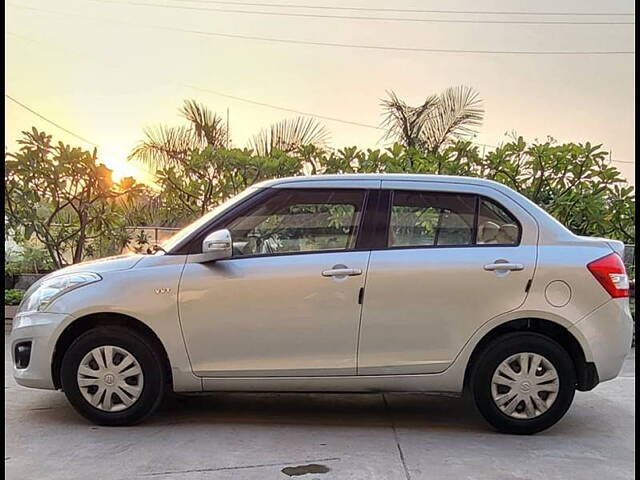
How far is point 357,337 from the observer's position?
3.91 meters

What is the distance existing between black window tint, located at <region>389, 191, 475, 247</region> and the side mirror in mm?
1080

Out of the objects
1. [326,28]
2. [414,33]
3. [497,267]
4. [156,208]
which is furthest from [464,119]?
[497,267]

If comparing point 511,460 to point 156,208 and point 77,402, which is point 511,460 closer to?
point 77,402

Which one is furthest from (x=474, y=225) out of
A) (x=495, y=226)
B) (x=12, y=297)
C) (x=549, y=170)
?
(x=12, y=297)

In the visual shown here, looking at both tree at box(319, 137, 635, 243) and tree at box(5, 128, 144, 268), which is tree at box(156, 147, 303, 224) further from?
tree at box(319, 137, 635, 243)

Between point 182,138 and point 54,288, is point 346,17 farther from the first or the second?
point 54,288

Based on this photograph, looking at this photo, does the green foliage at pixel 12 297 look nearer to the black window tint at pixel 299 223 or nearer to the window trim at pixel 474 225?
the black window tint at pixel 299 223

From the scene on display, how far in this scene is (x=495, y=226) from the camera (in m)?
4.09

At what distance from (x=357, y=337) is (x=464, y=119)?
5981mm

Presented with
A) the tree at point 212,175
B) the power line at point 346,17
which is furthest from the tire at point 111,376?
the power line at point 346,17

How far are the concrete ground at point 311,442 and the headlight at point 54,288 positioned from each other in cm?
82

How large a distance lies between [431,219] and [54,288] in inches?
103

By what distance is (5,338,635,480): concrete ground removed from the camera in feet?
10.8

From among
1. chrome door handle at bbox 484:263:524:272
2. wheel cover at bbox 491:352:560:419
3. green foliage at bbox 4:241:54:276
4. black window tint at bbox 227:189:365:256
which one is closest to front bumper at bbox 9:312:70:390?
black window tint at bbox 227:189:365:256
